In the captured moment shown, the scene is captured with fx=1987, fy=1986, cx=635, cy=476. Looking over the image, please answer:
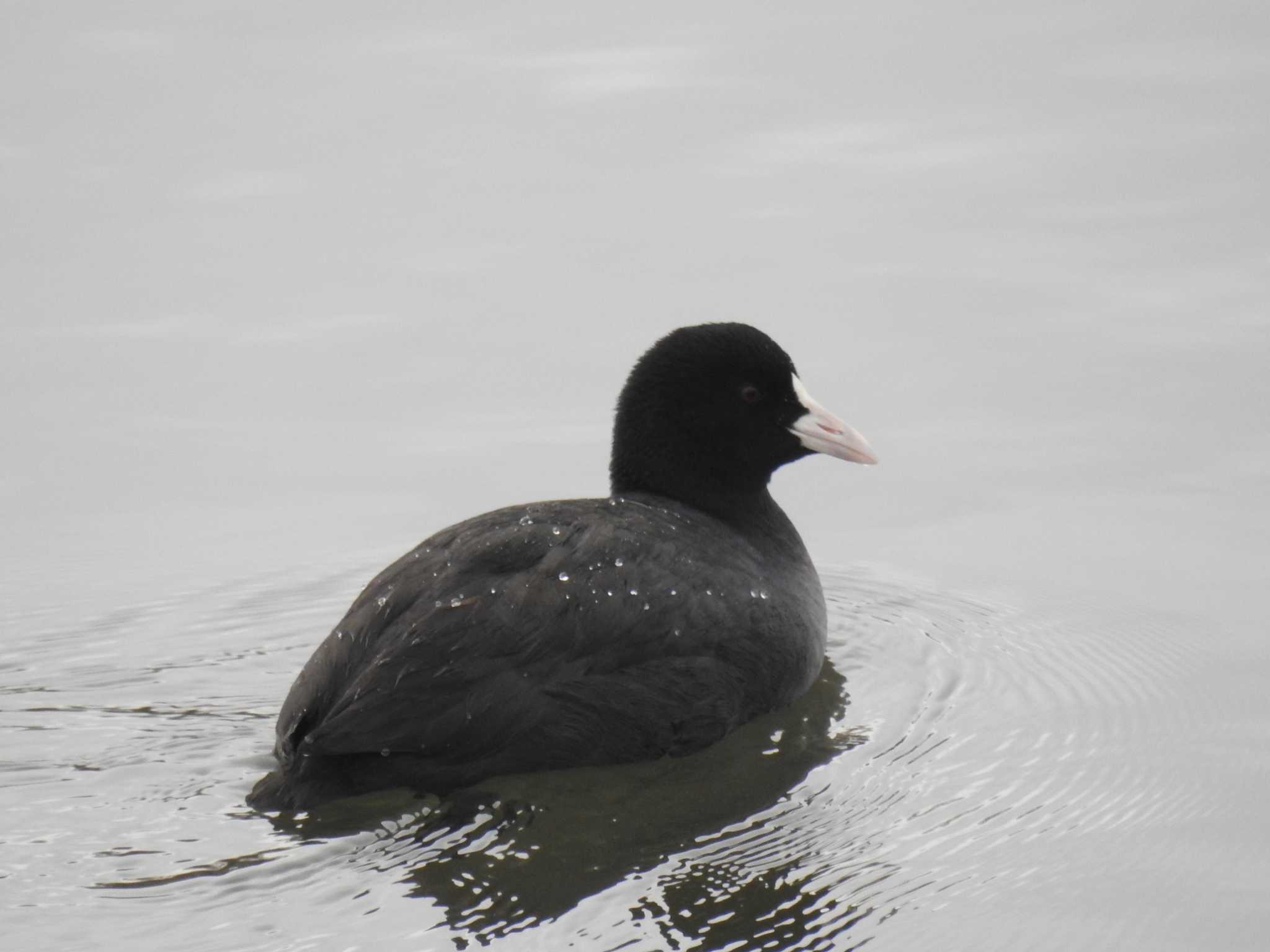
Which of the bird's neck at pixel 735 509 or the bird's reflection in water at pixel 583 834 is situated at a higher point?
the bird's neck at pixel 735 509

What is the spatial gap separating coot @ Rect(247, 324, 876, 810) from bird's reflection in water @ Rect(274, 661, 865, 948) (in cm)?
10

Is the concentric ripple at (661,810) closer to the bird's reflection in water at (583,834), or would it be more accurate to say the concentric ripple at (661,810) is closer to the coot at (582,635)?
the bird's reflection in water at (583,834)

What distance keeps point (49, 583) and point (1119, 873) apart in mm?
4575

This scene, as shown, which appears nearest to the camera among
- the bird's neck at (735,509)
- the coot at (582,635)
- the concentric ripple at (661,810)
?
the concentric ripple at (661,810)

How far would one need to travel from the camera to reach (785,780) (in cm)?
652

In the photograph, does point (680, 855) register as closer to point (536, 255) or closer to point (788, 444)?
point (788, 444)

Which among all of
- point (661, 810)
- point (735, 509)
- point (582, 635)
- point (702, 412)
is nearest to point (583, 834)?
point (661, 810)

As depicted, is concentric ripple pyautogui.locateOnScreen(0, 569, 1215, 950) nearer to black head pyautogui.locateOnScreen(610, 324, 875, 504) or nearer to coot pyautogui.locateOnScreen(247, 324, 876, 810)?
coot pyautogui.locateOnScreen(247, 324, 876, 810)

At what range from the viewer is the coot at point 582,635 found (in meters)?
6.00

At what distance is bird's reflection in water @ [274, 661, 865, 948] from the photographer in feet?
18.2

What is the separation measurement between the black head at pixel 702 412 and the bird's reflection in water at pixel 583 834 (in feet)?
3.74

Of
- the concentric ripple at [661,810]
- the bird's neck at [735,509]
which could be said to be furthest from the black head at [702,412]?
the concentric ripple at [661,810]

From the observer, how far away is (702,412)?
749cm

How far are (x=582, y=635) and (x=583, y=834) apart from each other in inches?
24.6
